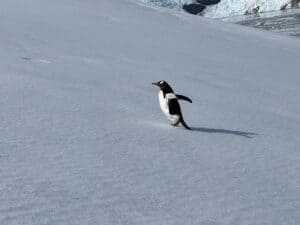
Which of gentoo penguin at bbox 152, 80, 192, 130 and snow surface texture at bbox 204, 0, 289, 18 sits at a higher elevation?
gentoo penguin at bbox 152, 80, 192, 130

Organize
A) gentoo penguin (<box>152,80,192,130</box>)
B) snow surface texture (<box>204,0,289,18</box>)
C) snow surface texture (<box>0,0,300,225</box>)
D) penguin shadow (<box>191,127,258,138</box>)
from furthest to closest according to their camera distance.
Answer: snow surface texture (<box>204,0,289,18</box>)
penguin shadow (<box>191,127,258,138</box>)
gentoo penguin (<box>152,80,192,130</box>)
snow surface texture (<box>0,0,300,225</box>)

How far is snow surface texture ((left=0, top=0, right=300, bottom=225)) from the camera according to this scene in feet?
10.1

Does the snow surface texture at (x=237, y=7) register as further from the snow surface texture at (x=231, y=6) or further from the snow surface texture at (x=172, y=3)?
the snow surface texture at (x=172, y=3)

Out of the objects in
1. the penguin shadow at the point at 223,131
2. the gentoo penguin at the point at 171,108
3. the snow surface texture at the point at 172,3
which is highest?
the gentoo penguin at the point at 171,108

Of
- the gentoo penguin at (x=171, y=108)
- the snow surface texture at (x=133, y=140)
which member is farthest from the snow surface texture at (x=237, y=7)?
the gentoo penguin at (x=171, y=108)

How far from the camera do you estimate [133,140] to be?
437cm

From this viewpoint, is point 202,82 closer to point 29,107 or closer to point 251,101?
point 251,101

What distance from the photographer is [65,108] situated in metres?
5.00

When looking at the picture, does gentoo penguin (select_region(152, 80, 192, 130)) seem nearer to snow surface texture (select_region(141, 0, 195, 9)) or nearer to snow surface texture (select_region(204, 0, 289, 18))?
snow surface texture (select_region(141, 0, 195, 9))

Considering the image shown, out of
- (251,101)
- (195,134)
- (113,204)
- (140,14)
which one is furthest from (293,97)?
(140,14)

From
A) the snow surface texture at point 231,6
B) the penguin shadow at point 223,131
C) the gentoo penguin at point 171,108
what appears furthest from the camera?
the snow surface texture at point 231,6

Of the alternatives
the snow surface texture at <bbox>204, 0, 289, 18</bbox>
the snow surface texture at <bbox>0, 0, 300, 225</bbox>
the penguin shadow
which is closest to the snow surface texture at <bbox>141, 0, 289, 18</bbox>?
the snow surface texture at <bbox>204, 0, 289, 18</bbox>

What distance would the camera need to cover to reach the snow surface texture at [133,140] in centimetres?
308

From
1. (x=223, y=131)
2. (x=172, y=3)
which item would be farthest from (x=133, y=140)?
(x=172, y=3)
